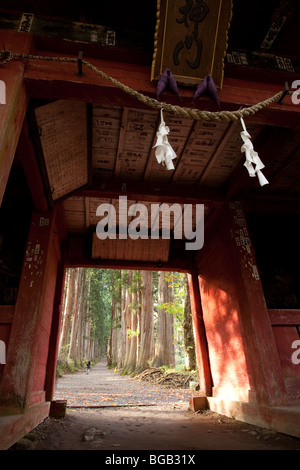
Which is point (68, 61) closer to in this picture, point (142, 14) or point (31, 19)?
point (31, 19)

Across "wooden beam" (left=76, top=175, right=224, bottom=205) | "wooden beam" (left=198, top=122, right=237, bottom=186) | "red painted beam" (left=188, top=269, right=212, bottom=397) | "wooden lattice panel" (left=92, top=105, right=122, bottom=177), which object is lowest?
"red painted beam" (left=188, top=269, right=212, bottom=397)

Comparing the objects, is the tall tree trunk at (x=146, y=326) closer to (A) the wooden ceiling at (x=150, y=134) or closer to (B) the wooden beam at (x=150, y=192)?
(A) the wooden ceiling at (x=150, y=134)

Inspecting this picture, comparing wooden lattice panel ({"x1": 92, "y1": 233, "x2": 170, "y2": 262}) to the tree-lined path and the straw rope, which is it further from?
the straw rope

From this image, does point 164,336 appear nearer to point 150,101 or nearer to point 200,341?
point 200,341

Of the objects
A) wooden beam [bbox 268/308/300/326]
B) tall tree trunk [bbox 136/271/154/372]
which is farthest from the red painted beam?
tall tree trunk [bbox 136/271/154/372]

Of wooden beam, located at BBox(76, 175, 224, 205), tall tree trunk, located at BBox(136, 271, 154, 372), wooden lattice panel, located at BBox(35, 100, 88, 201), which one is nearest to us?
wooden lattice panel, located at BBox(35, 100, 88, 201)

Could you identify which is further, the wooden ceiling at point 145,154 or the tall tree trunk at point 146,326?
the tall tree trunk at point 146,326

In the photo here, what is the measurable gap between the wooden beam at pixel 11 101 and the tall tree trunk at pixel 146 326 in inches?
579

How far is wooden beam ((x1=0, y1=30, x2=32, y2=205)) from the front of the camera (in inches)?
86.9

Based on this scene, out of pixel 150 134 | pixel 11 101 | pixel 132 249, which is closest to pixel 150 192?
pixel 150 134

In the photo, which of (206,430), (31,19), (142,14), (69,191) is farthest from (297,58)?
(206,430)

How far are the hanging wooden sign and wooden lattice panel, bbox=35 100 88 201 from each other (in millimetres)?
1155

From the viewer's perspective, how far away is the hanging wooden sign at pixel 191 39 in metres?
2.60

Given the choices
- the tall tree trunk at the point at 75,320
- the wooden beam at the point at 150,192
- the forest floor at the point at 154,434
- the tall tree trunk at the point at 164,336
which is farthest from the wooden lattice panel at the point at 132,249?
the tall tree trunk at the point at 75,320
